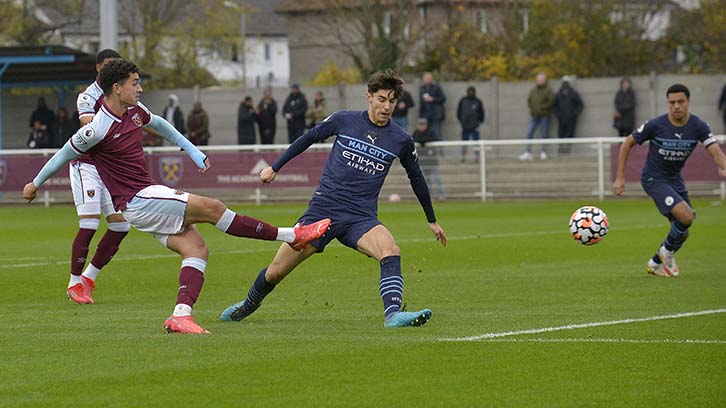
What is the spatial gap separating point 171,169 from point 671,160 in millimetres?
18818

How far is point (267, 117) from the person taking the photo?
118ft

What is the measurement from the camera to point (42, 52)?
35094 millimetres

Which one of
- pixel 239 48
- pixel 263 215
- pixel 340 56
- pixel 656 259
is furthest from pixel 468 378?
pixel 340 56

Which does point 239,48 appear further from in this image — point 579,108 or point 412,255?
point 412,255

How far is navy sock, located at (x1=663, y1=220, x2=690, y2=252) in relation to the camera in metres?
15.1

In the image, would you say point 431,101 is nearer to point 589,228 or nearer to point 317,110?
point 317,110

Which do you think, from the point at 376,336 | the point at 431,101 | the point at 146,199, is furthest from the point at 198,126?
the point at 376,336

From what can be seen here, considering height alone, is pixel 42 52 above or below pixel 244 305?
above

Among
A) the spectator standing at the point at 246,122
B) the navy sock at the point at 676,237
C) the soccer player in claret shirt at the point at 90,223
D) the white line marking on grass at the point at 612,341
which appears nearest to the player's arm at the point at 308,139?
the white line marking on grass at the point at 612,341

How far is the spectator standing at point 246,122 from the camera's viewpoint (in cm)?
3603

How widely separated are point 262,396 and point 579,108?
90.3 feet

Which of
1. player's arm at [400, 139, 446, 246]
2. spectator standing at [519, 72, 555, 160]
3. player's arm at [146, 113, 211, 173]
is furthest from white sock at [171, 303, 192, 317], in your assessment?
spectator standing at [519, 72, 555, 160]

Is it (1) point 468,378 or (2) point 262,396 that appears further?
(1) point 468,378

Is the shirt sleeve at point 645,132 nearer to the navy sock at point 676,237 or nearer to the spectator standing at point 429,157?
the navy sock at point 676,237
